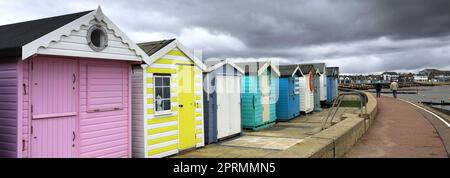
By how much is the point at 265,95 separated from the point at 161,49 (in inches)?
266

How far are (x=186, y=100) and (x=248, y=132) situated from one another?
13.6 feet

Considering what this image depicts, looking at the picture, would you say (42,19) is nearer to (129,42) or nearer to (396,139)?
(129,42)

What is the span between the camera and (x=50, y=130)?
5422mm

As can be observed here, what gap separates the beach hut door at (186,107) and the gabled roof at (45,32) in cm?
202

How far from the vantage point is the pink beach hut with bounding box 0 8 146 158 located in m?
5.03

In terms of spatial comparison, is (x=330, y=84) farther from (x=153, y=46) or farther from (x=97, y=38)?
(x=97, y=38)

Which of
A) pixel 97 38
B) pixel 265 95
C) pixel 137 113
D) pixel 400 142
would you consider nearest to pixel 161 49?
pixel 137 113

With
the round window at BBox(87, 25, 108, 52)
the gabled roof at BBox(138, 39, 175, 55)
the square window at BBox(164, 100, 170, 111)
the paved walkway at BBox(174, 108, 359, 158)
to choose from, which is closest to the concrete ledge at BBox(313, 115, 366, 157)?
the paved walkway at BBox(174, 108, 359, 158)

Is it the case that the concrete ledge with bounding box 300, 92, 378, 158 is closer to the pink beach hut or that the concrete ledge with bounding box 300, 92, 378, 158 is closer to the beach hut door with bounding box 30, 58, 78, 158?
the pink beach hut

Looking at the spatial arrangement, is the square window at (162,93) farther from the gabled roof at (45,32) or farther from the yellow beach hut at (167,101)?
the gabled roof at (45,32)

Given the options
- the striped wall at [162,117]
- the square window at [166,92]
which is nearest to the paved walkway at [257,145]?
the striped wall at [162,117]

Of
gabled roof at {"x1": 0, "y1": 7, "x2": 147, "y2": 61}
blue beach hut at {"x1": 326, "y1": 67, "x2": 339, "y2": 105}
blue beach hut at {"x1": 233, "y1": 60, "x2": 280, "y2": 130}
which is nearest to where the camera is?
gabled roof at {"x1": 0, "y1": 7, "x2": 147, "y2": 61}

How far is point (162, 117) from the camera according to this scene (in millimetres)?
7848
